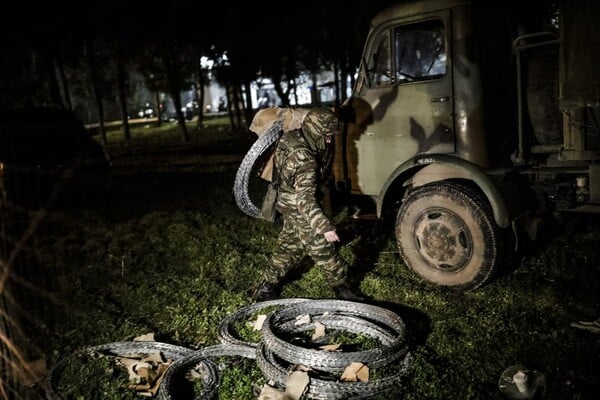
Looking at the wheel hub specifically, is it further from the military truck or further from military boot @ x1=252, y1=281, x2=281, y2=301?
military boot @ x1=252, y1=281, x2=281, y2=301

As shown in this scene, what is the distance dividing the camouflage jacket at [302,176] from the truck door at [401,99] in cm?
107

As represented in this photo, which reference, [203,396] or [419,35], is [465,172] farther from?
[203,396]

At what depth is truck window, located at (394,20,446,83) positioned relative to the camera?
17.0 feet

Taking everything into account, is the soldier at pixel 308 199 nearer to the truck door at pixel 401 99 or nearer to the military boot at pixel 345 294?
the military boot at pixel 345 294

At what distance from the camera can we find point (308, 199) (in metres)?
4.62

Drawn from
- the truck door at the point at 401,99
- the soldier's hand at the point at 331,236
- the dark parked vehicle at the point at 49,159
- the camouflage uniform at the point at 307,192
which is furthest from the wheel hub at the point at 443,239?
the dark parked vehicle at the point at 49,159

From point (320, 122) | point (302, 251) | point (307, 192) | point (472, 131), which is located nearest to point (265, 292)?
point (302, 251)

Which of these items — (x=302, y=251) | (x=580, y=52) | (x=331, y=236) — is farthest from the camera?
(x=302, y=251)

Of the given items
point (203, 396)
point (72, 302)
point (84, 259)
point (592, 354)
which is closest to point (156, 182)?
point (84, 259)

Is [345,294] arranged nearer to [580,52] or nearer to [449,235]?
[449,235]

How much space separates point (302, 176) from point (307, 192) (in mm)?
156

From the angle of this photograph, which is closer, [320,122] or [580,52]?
[580,52]

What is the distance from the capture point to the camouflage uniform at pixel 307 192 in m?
4.60

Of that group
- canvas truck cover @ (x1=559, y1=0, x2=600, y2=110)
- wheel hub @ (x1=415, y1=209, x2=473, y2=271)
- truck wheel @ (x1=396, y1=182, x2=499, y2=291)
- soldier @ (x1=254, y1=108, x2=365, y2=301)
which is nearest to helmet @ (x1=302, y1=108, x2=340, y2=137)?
soldier @ (x1=254, y1=108, x2=365, y2=301)
